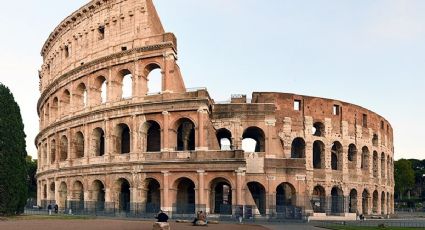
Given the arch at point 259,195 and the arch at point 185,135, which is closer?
the arch at point 259,195

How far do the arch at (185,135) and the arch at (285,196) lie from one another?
25.1 ft

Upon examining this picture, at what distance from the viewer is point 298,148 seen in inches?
1612

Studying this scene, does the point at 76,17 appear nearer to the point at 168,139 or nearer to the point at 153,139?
the point at 153,139

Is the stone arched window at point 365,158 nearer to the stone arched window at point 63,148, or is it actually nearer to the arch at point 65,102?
the stone arched window at point 63,148

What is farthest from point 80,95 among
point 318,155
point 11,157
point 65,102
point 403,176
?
point 403,176

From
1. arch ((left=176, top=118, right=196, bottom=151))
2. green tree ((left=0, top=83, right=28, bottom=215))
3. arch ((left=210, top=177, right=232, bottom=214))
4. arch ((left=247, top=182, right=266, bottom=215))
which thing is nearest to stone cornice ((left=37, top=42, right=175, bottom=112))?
arch ((left=176, top=118, right=196, bottom=151))

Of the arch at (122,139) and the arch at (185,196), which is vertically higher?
the arch at (122,139)

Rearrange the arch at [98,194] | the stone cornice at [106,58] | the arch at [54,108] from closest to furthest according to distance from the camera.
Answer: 1. the stone cornice at [106,58]
2. the arch at [98,194]
3. the arch at [54,108]

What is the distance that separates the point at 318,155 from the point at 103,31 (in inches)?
848

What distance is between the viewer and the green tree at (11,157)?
88.5ft

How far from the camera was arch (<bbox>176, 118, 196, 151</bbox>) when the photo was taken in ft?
115

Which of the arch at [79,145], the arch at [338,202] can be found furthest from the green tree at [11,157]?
the arch at [338,202]

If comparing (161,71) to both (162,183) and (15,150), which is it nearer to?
(162,183)

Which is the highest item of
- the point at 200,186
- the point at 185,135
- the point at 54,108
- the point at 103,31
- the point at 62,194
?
the point at 103,31
